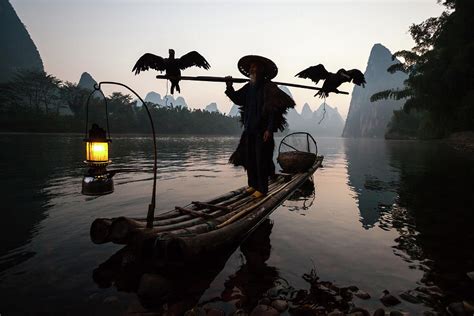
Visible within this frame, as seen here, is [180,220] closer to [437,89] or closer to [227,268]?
[227,268]

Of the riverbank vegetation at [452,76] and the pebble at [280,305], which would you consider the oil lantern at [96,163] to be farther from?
the riverbank vegetation at [452,76]

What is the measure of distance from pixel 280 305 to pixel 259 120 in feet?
13.2

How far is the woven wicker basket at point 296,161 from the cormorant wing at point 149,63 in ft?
27.1

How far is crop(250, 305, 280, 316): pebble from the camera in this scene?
3066 mm

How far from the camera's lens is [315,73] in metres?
6.80

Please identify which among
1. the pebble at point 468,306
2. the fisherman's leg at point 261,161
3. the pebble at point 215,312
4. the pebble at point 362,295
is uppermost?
the fisherman's leg at point 261,161

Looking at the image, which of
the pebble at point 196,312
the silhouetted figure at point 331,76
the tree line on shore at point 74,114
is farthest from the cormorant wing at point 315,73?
the tree line on shore at point 74,114

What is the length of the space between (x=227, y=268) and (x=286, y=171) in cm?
839

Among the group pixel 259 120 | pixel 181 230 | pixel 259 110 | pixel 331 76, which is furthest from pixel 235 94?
pixel 181 230

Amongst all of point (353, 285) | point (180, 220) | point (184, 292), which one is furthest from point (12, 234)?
point (353, 285)

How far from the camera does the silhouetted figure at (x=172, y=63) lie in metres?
4.45

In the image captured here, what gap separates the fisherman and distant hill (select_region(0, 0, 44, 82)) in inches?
7746

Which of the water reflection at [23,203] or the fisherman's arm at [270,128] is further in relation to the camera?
the fisherman's arm at [270,128]

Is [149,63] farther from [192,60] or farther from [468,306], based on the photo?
[468,306]
